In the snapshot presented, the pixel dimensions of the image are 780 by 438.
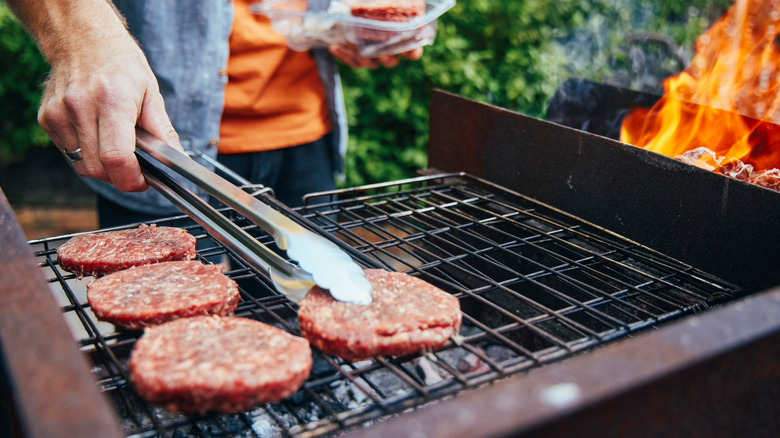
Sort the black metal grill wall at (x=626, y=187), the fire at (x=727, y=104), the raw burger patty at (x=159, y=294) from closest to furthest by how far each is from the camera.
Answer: the raw burger patty at (x=159, y=294), the black metal grill wall at (x=626, y=187), the fire at (x=727, y=104)

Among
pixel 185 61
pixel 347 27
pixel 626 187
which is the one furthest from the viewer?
pixel 185 61

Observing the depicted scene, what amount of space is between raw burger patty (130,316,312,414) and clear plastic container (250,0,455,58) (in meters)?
1.66

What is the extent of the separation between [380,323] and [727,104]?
6.47 ft

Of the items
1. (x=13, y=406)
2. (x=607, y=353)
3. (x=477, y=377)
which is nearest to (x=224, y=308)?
(x=13, y=406)

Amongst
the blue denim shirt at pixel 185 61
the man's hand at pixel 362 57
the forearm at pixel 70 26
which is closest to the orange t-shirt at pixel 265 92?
the blue denim shirt at pixel 185 61

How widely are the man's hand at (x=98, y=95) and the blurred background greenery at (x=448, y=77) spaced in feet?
11.5

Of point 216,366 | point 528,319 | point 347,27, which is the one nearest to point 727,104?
point 528,319

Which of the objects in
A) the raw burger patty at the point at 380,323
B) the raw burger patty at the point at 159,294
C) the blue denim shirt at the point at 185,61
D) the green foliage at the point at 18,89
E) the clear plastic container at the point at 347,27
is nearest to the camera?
the raw burger patty at the point at 380,323

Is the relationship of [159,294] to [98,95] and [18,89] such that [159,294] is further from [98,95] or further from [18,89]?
[18,89]

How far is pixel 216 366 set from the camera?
1.35 metres

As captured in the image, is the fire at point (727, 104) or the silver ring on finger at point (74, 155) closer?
the silver ring on finger at point (74, 155)

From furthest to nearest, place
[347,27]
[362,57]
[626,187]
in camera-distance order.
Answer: [362,57], [347,27], [626,187]

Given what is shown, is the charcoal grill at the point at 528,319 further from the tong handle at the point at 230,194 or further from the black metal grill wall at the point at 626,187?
the tong handle at the point at 230,194

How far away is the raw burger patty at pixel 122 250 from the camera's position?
195 cm
